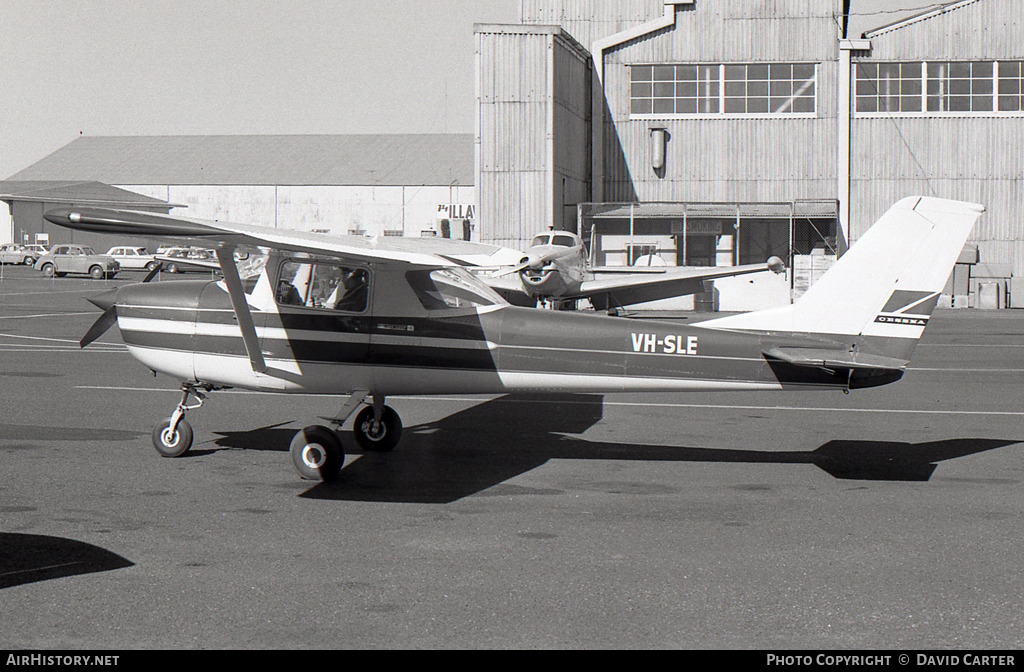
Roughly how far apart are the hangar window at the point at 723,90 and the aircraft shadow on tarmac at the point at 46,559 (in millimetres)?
33919

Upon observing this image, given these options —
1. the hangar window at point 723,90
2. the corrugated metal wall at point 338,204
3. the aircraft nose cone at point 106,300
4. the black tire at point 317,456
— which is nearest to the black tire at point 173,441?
the aircraft nose cone at point 106,300

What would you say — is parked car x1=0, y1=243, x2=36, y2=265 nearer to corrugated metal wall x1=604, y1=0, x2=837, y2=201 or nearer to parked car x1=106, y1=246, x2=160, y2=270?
parked car x1=106, y1=246, x2=160, y2=270

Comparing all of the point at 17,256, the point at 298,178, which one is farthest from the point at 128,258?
the point at 298,178

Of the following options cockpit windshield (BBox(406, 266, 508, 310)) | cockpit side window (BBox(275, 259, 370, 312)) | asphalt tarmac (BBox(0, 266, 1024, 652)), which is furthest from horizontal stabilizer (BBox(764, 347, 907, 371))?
cockpit side window (BBox(275, 259, 370, 312))

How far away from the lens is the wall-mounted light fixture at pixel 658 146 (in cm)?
3797

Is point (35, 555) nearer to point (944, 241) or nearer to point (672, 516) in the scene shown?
point (672, 516)

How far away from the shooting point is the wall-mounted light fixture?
38.0 m

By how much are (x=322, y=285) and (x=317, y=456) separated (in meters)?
1.64

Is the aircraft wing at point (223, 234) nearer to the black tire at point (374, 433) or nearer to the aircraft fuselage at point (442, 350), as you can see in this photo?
the aircraft fuselage at point (442, 350)

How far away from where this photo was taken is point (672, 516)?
7566mm

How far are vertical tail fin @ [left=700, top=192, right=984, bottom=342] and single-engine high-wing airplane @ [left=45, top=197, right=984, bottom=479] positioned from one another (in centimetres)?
1
